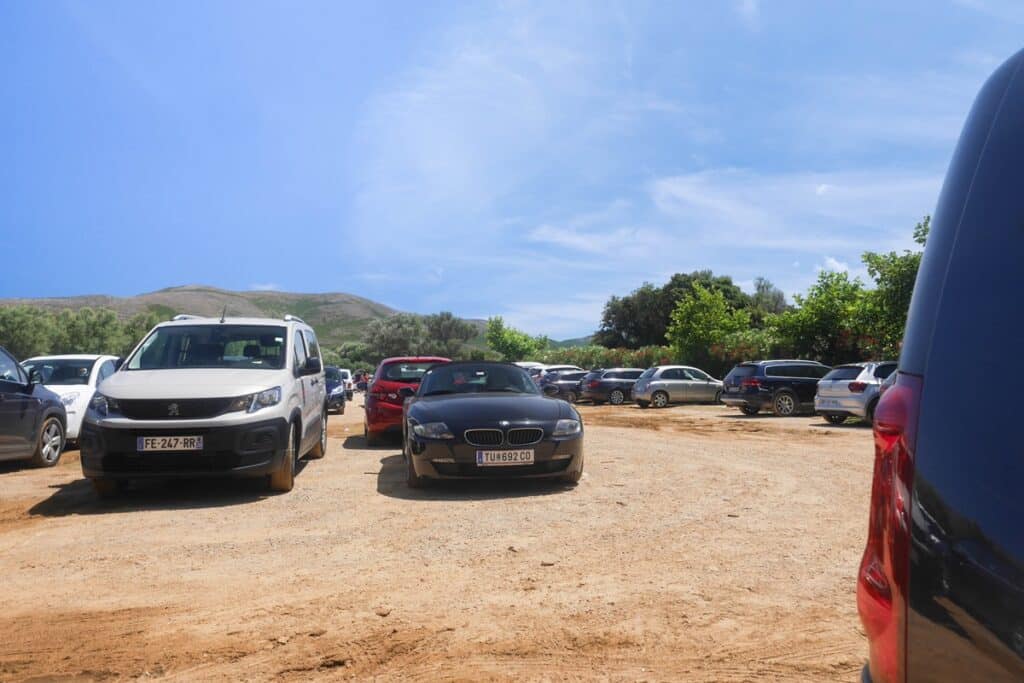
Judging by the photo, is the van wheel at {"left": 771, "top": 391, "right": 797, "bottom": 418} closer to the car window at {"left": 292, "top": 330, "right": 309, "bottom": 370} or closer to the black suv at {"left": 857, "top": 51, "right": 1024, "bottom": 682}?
the car window at {"left": 292, "top": 330, "right": 309, "bottom": 370}

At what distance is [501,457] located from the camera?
26.5ft

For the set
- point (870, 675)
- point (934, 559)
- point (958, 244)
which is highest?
point (958, 244)

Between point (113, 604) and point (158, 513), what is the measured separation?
117 inches

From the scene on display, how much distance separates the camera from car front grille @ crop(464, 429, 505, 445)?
321 inches

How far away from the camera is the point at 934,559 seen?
60.8 inches

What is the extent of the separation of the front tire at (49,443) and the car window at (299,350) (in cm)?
396

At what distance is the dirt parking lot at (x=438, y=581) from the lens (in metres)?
3.67

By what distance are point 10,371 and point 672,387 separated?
22.5 m

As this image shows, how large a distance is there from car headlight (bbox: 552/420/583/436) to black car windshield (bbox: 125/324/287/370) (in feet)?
10.8

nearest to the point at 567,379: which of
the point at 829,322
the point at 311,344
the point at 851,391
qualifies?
the point at 829,322

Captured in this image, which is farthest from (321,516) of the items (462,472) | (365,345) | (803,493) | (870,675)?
(365,345)

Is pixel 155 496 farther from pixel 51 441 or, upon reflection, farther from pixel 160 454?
pixel 51 441

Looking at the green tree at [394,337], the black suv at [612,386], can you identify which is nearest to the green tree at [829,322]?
the black suv at [612,386]

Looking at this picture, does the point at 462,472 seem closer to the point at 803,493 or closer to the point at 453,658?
the point at 803,493
